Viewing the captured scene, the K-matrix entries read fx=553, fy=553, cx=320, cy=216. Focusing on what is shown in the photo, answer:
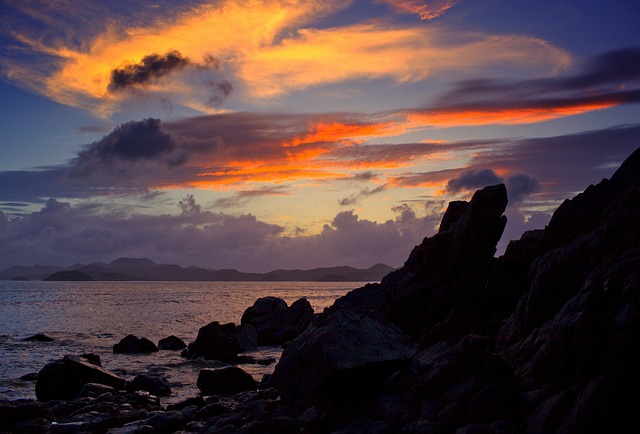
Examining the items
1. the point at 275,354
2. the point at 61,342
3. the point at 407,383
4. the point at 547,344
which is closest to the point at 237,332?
the point at 275,354

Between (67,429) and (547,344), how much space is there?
17.0 m

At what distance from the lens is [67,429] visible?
67.1 ft

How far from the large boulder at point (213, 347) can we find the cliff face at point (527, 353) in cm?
2386

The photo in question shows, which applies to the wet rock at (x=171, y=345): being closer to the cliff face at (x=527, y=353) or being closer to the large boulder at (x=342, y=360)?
the cliff face at (x=527, y=353)

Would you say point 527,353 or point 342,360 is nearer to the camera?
point 527,353

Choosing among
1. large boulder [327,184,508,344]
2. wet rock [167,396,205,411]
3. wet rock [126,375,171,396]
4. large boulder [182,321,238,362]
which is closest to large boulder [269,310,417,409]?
wet rock [167,396,205,411]

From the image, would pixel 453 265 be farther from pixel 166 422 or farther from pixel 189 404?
pixel 166 422

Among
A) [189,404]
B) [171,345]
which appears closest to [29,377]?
[189,404]

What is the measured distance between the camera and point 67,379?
2870cm

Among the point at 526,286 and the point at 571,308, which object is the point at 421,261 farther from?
the point at 571,308

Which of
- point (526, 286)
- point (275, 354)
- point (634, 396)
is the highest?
point (526, 286)

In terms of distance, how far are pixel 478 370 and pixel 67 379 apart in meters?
22.2

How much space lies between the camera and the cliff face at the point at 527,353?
13.1m

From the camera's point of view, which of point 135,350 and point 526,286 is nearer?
point 526,286
